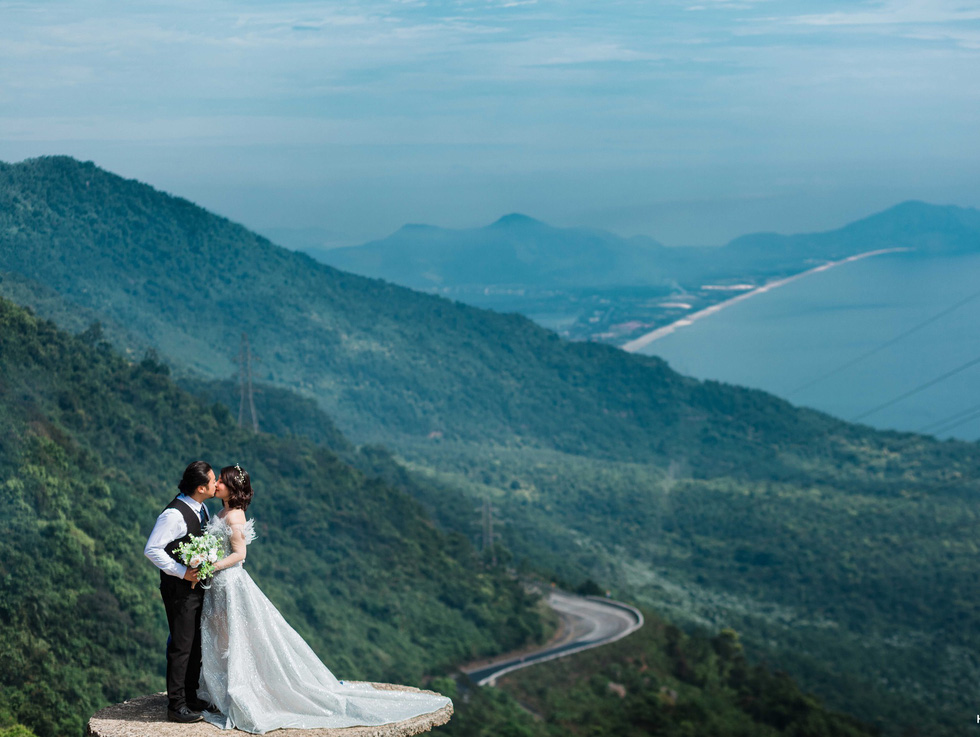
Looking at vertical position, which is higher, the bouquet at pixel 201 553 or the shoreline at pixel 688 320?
the bouquet at pixel 201 553

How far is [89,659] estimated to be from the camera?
2161 centimetres

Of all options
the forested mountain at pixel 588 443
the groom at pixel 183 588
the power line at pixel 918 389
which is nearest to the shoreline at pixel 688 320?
the forested mountain at pixel 588 443

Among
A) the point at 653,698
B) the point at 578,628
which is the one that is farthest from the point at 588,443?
the point at 653,698

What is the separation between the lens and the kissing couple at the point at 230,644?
24.8 ft

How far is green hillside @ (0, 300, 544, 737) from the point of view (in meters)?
21.3

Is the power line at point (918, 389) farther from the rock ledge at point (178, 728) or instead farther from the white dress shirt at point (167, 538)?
the white dress shirt at point (167, 538)

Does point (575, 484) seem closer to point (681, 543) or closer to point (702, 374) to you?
point (681, 543)

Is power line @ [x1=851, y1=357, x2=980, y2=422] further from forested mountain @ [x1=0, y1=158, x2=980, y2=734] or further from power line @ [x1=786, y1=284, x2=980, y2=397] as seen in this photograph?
forested mountain @ [x1=0, y1=158, x2=980, y2=734]

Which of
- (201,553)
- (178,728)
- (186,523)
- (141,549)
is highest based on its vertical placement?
(186,523)

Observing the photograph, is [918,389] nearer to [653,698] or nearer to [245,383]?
[245,383]

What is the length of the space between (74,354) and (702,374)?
115772 millimetres

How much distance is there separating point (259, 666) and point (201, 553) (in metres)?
0.98

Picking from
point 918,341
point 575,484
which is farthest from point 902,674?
point 918,341

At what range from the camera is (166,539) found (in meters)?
7.48
